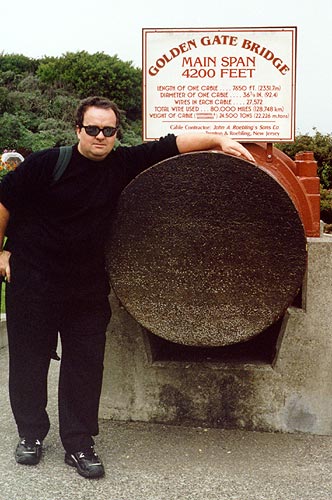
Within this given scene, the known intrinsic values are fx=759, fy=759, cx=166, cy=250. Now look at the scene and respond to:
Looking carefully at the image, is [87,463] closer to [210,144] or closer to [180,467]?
[180,467]

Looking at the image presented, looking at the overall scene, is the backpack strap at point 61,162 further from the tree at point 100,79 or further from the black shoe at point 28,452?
the tree at point 100,79

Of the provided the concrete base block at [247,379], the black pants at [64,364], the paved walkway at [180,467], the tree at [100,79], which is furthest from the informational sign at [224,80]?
the tree at [100,79]

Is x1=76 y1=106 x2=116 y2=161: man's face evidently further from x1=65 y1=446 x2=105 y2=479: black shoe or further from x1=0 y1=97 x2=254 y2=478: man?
x1=65 y1=446 x2=105 y2=479: black shoe

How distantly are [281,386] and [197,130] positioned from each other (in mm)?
1506

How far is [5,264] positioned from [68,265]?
13.9 inches

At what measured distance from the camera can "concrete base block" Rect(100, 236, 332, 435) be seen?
13.4 ft

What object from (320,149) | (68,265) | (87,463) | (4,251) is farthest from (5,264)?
(320,149)

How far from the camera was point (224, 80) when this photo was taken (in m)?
4.27

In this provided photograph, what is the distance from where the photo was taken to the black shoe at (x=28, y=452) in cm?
373

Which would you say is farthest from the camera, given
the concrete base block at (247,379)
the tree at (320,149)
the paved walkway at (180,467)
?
the tree at (320,149)

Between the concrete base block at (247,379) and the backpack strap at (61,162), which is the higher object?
the backpack strap at (61,162)

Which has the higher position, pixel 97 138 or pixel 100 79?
pixel 100 79

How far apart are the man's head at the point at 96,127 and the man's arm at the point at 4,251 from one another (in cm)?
47

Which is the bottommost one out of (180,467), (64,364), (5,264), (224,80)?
(180,467)
